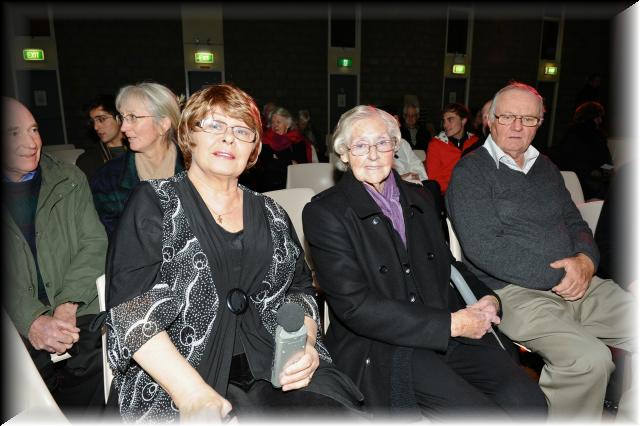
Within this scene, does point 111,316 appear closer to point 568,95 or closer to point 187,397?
point 187,397

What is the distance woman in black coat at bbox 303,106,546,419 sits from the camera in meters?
1.56

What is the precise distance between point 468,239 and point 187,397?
55.5 inches

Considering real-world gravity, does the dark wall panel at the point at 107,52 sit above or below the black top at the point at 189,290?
above

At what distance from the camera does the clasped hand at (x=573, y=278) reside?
202cm

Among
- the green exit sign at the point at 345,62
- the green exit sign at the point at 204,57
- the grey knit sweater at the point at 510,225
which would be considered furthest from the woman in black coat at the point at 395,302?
the green exit sign at the point at 345,62

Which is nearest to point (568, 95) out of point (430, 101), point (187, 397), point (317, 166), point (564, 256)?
point (430, 101)

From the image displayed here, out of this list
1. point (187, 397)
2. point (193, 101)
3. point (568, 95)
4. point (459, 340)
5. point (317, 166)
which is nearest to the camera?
point (187, 397)

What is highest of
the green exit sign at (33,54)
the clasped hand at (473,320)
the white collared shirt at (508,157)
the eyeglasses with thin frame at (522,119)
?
the green exit sign at (33,54)

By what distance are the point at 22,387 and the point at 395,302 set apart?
1162mm

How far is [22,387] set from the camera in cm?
111

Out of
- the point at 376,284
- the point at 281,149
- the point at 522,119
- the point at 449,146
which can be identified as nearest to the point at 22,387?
the point at 376,284

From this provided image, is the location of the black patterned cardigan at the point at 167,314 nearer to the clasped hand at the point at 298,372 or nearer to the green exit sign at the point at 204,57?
the clasped hand at the point at 298,372

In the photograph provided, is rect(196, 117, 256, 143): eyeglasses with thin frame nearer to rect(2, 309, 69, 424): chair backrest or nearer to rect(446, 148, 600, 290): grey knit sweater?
rect(2, 309, 69, 424): chair backrest

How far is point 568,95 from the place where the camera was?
11.6 meters
